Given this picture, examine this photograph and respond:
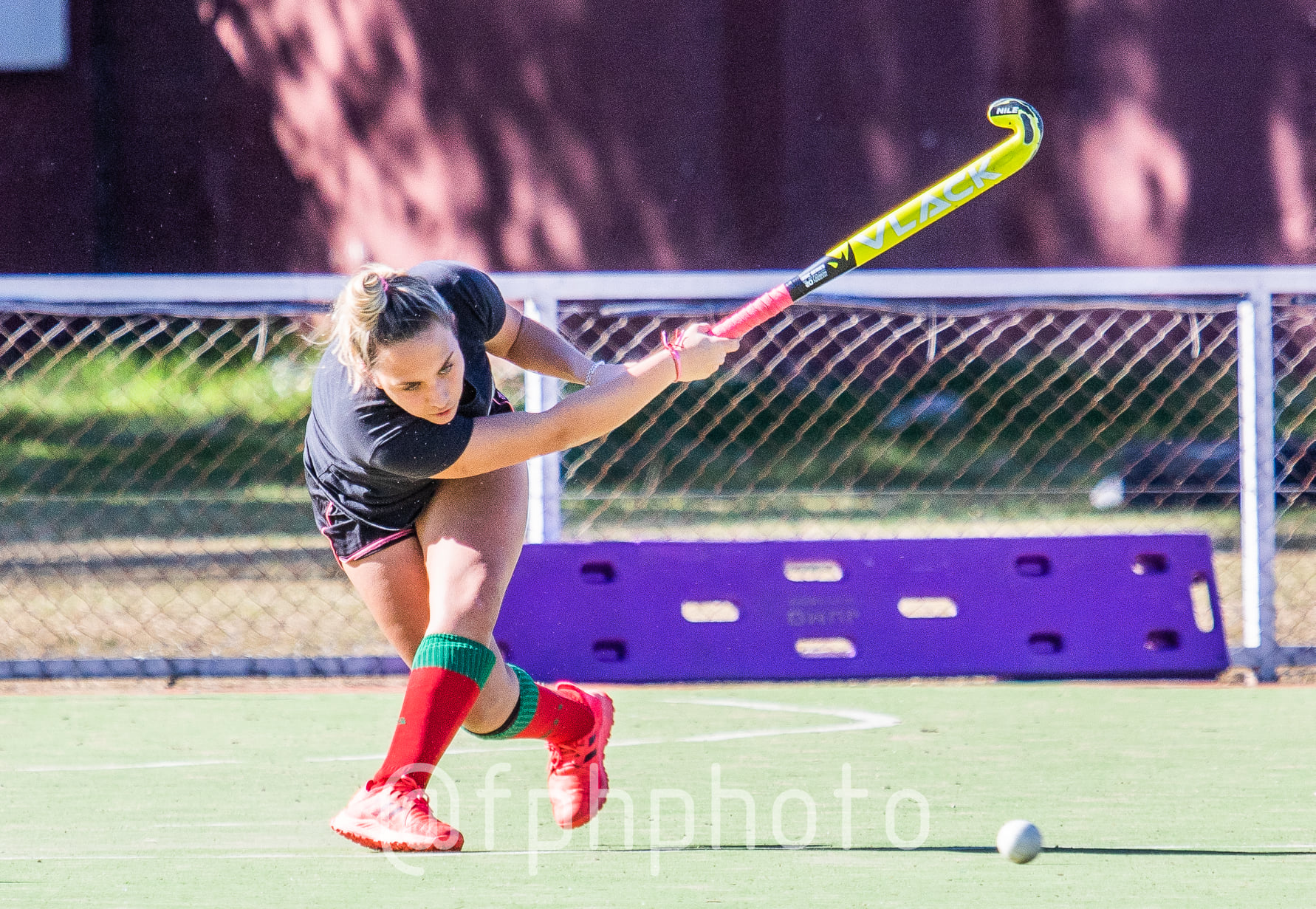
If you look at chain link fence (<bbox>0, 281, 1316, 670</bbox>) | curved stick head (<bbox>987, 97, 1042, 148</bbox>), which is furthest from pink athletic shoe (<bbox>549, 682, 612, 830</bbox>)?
chain link fence (<bbox>0, 281, 1316, 670</bbox>)

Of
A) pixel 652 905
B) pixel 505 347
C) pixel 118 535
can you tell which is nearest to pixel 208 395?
pixel 118 535

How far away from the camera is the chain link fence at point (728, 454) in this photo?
9094 millimetres

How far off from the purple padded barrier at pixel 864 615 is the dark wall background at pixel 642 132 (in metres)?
10.2

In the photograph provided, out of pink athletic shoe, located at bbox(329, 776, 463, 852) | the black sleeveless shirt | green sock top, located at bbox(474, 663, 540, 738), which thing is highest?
Result: the black sleeveless shirt

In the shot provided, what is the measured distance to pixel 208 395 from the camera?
42.3ft

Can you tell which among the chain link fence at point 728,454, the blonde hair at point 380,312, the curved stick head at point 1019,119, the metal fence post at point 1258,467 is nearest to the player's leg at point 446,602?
the blonde hair at point 380,312

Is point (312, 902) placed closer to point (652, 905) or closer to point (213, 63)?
point (652, 905)

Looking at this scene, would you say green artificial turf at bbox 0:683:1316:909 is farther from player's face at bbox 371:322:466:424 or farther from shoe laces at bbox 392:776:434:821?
player's face at bbox 371:322:466:424

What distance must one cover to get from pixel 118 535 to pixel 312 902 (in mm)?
7974

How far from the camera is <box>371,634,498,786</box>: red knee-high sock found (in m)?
3.29

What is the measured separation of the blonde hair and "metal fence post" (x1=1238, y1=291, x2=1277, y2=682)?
3.73m

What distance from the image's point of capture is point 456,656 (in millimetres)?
3377

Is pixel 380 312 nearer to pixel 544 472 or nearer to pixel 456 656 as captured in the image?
pixel 456 656

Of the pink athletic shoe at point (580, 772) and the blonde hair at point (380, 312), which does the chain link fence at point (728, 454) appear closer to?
the pink athletic shoe at point (580, 772)
